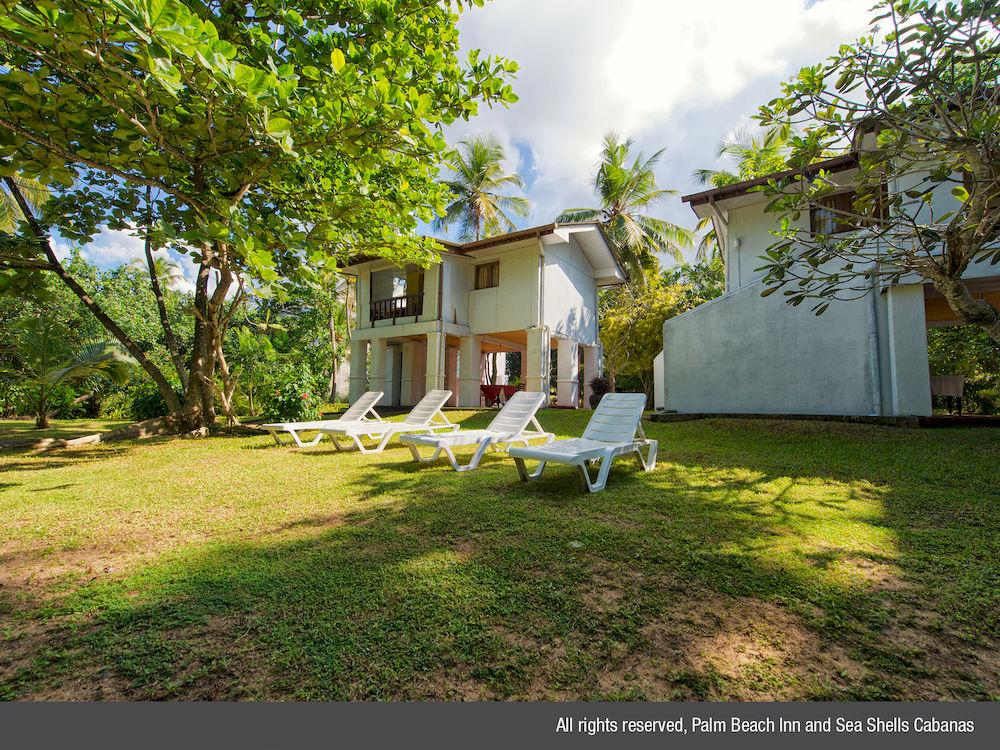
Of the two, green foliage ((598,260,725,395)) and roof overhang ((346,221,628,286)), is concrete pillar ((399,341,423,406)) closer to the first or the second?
→ roof overhang ((346,221,628,286))

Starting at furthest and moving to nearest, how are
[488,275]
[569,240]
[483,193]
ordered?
[483,193]
[488,275]
[569,240]

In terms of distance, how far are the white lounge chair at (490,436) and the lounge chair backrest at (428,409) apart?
5.36ft

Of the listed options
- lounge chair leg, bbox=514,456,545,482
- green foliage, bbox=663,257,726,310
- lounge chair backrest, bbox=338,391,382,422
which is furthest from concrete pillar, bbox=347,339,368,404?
green foliage, bbox=663,257,726,310

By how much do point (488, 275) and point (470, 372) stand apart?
3.83 metres

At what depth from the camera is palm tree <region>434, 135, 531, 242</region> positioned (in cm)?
2489

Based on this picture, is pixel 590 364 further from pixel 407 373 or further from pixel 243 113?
pixel 243 113

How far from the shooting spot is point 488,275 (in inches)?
684

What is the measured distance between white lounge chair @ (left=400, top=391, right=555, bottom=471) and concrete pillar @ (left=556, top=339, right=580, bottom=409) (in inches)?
365

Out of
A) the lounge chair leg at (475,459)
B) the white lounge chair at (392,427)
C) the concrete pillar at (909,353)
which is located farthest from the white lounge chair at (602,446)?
the concrete pillar at (909,353)

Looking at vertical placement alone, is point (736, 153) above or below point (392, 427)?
above

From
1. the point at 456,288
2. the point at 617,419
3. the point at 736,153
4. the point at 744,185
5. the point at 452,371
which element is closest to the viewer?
the point at 617,419

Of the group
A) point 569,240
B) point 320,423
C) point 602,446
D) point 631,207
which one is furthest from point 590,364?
point 602,446

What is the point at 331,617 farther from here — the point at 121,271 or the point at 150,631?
the point at 121,271

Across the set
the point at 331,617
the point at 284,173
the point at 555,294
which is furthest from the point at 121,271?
the point at 331,617
